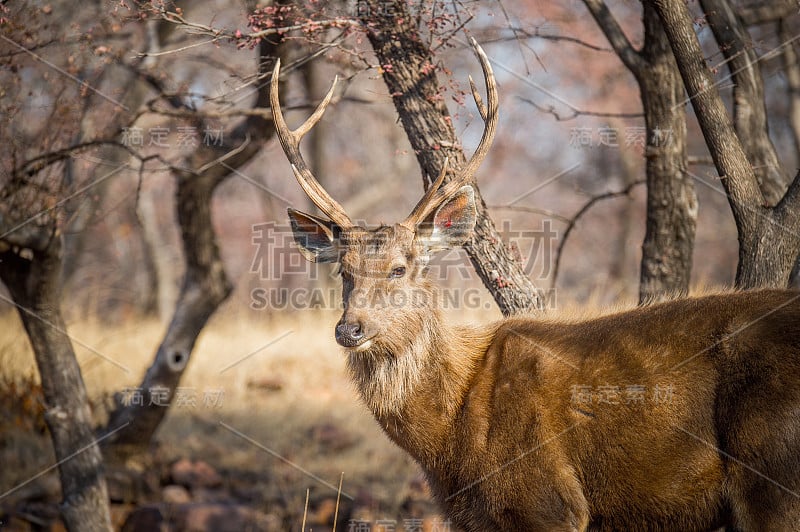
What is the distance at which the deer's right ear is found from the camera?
6.01 meters

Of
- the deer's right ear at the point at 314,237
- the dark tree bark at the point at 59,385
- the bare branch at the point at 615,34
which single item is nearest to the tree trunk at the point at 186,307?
the dark tree bark at the point at 59,385

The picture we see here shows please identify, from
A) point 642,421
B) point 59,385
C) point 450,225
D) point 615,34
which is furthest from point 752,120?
point 59,385

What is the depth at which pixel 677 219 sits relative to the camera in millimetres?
6922

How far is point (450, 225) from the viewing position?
5.97 meters

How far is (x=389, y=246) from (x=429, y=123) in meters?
1.32

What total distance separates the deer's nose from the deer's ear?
952 mm

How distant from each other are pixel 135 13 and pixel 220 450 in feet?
19.4

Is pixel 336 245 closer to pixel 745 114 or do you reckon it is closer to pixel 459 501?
pixel 459 501

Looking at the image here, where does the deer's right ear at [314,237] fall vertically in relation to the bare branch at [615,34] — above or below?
below

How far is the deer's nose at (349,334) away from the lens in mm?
5207

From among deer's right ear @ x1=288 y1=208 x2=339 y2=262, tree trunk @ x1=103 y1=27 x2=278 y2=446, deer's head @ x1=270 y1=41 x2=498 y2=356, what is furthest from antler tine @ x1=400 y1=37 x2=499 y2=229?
tree trunk @ x1=103 y1=27 x2=278 y2=446

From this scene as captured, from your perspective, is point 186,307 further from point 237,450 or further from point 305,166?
point 305,166

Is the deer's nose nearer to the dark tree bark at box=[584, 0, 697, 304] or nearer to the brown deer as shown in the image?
the brown deer

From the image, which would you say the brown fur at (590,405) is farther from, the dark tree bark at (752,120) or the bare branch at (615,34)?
the bare branch at (615,34)
